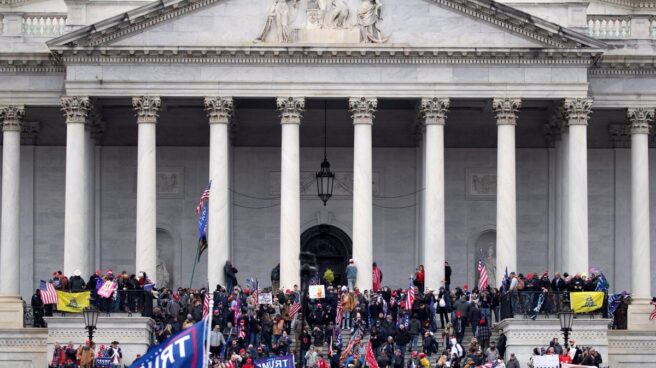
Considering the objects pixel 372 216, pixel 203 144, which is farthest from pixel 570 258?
pixel 203 144

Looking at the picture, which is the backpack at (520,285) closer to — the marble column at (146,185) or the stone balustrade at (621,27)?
the stone balustrade at (621,27)

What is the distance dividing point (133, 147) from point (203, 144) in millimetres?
3081

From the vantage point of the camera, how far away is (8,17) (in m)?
87.3

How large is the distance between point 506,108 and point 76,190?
17.4m

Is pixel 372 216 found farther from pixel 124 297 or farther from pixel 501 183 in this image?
pixel 124 297

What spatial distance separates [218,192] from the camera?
83875mm

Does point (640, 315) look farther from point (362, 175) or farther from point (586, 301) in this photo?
point (362, 175)

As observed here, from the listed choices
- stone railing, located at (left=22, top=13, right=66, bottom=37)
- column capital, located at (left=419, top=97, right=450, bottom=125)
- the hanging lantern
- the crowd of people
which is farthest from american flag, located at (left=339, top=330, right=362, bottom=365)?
stone railing, located at (left=22, top=13, right=66, bottom=37)

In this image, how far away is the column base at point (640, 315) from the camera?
85.2m

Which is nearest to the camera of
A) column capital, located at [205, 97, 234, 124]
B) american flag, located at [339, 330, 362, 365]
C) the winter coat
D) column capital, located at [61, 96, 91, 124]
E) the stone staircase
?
the winter coat

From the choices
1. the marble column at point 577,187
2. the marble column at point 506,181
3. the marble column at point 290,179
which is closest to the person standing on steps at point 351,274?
the marble column at point 290,179

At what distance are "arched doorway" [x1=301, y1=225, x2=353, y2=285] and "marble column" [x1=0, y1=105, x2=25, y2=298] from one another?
13.0 metres

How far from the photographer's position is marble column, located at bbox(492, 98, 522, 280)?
3307 inches

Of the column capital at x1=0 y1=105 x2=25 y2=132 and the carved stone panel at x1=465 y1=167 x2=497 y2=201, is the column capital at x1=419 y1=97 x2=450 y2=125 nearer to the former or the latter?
the carved stone panel at x1=465 y1=167 x2=497 y2=201
